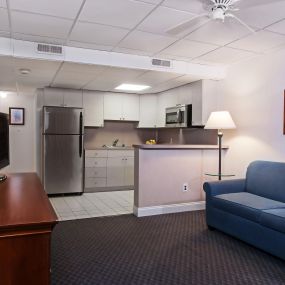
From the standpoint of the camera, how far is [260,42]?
342 centimetres

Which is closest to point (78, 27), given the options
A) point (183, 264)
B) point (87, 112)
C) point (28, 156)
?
point (183, 264)

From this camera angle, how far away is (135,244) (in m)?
3.08

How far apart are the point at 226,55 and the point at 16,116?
204 inches

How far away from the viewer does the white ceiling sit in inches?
→ 101

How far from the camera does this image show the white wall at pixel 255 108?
12.1 ft

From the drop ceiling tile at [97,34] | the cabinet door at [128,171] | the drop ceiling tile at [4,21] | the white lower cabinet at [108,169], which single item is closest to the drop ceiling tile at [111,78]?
the drop ceiling tile at [97,34]

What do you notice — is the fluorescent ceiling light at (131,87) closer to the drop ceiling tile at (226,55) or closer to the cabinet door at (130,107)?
the cabinet door at (130,107)

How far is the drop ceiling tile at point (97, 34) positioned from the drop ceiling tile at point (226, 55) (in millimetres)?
1351

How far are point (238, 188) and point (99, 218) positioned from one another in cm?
193

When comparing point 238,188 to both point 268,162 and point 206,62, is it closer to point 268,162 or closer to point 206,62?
point 268,162

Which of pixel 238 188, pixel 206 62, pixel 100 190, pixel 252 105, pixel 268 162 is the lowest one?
pixel 100 190

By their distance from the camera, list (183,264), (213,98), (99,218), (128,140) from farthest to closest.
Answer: (128,140) < (213,98) < (99,218) < (183,264)

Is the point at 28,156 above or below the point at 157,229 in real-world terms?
above

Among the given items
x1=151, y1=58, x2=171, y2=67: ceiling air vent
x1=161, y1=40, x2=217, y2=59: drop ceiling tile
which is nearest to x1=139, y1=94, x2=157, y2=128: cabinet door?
x1=151, y1=58, x2=171, y2=67: ceiling air vent
